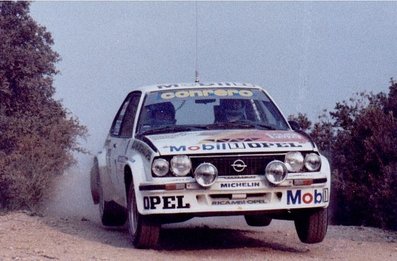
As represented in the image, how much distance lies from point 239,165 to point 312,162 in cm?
73

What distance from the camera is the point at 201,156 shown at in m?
8.88

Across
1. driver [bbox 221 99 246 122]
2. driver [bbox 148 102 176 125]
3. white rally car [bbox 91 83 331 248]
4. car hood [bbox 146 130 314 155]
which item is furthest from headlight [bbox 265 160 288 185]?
driver [bbox 148 102 176 125]

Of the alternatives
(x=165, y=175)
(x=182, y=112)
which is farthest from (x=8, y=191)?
(x=165, y=175)

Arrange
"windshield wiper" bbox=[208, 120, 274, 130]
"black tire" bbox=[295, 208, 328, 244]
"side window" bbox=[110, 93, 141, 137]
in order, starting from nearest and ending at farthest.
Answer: "black tire" bbox=[295, 208, 328, 244] → "windshield wiper" bbox=[208, 120, 274, 130] → "side window" bbox=[110, 93, 141, 137]

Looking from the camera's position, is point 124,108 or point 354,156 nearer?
point 124,108

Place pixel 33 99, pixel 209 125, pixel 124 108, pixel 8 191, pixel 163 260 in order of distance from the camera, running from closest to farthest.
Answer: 1. pixel 163 260
2. pixel 209 125
3. pixel 124 108
4. pixel 8 191
5. pixel 33 99

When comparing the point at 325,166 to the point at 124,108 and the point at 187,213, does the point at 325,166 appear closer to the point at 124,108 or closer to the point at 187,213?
the point at 187,213

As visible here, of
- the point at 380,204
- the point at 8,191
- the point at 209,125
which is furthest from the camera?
the point at 380,204

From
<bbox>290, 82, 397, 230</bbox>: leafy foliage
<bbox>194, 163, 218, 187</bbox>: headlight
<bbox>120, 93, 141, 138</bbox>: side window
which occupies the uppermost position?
<bbox>120, 93, 141, 138</bbox>: side window

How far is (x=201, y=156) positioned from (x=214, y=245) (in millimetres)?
1585

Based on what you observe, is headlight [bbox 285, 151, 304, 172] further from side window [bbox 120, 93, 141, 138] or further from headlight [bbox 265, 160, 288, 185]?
side window [bbox 120, 93, 141, 138]

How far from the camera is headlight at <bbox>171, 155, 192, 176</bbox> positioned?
883cm

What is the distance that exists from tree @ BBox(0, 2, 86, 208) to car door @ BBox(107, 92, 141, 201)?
16.3ft

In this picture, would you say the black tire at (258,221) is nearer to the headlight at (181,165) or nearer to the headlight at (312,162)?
the headlight at (312,162)
